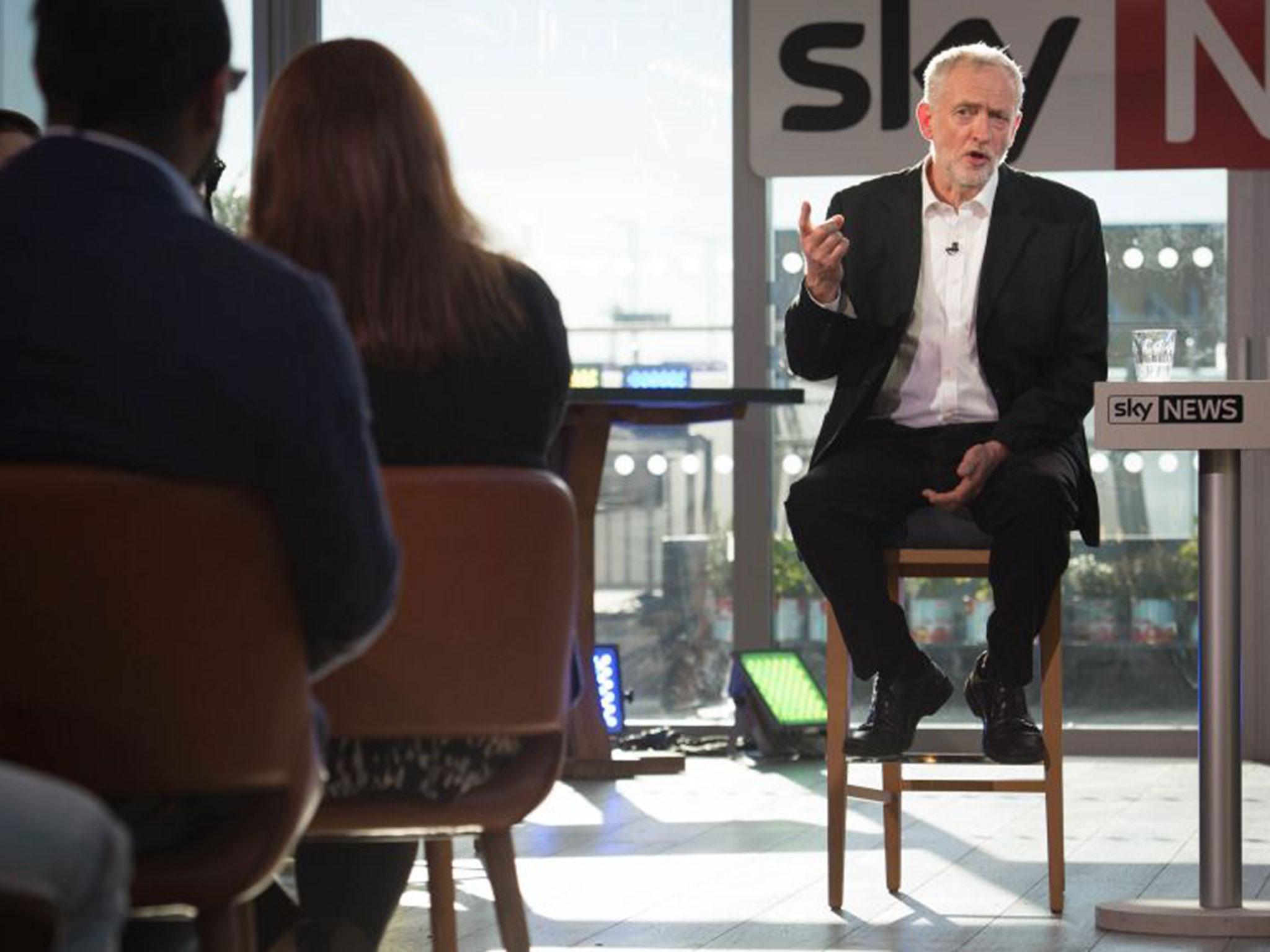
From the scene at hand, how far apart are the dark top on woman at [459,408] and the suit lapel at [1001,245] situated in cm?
173

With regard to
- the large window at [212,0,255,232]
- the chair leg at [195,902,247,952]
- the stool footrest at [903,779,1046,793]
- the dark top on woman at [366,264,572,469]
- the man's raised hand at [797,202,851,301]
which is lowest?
the stool footrest at [903,779,1046,793]

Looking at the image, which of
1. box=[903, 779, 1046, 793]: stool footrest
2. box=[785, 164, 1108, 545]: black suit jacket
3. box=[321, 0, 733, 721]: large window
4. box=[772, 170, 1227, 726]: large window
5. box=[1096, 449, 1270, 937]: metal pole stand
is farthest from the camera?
box=[321, 0, 733, 721]: large window

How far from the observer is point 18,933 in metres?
1.21

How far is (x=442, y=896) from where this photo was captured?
8.13 ft

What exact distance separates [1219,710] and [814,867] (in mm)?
1015

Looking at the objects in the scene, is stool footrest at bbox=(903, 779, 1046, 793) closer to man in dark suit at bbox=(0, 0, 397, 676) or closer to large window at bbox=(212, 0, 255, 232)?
man in dark suit at bbox=(0, 0, 397, 676)

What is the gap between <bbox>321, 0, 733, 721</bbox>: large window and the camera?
6.55m

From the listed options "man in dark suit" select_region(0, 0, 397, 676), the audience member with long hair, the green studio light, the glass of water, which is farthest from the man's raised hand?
the green studio light

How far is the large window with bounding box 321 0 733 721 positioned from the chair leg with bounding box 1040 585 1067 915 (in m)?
2.82

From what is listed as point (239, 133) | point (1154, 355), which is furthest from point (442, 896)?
point (239, 133)

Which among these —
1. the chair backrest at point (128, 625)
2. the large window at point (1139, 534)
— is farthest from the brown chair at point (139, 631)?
the large window at point (1139, 534)

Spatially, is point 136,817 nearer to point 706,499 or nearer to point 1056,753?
point 1056,753

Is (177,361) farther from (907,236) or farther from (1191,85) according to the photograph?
(1191,85)

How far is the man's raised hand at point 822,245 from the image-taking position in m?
3.64
